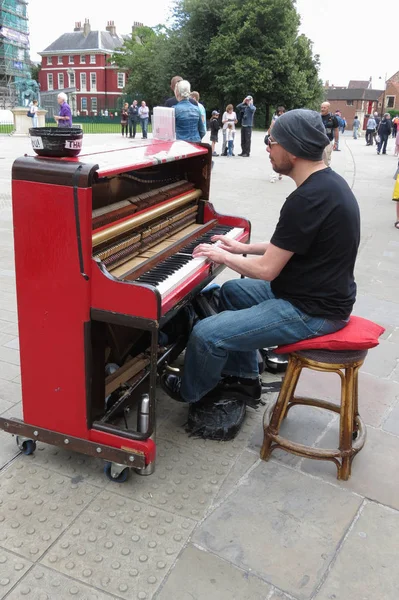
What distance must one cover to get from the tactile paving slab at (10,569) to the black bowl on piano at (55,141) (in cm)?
171

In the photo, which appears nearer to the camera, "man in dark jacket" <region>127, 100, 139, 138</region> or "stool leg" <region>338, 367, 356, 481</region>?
"stool leg" <region>338, 367, 356, 481</region>

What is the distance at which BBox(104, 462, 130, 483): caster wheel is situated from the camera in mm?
2604

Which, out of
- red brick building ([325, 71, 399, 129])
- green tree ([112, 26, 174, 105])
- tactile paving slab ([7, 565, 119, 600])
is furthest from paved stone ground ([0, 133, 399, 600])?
red brick building ([325, 71, 399, 129])

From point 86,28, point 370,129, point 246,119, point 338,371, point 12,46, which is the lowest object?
point 338,371

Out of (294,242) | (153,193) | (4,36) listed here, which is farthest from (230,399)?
(4,36)

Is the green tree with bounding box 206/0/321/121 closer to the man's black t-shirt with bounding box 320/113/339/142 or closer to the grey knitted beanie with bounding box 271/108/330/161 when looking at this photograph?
the man's black t-shirt with bounding box 320/113/339/142

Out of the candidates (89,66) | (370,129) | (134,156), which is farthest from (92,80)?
(134,156)

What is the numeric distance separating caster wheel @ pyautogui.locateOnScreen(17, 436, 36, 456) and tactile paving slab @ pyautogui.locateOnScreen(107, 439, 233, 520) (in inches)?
19.3

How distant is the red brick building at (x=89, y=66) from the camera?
7744 cm

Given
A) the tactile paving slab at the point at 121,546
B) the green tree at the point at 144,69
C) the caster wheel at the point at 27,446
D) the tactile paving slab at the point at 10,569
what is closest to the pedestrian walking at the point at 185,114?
the caster wheel at the point at 27,446

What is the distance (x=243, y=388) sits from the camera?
10.2 feet

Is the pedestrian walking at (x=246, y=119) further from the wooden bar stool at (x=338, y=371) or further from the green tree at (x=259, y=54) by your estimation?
the green tree at (x=259, y=54)

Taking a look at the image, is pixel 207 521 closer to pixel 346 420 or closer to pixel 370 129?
pixel 346 420

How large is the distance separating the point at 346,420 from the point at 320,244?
2.95 ft
